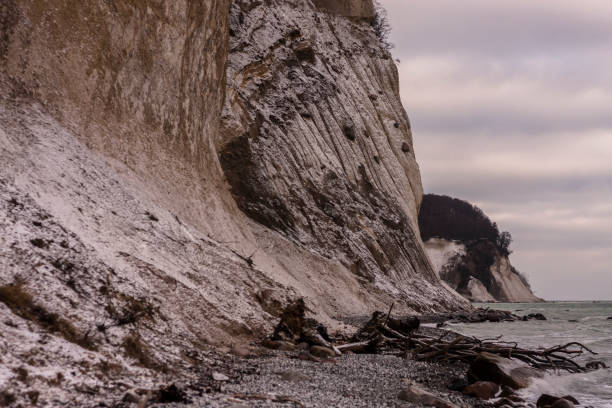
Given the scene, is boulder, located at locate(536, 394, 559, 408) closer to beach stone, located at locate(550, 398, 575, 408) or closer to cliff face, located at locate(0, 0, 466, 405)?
beach stone, located at locate(550, 398, 575, 408)

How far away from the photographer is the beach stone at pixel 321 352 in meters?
9.42

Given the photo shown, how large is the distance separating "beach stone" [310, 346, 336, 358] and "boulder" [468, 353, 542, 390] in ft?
7.86

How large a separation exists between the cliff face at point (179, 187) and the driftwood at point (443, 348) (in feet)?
6.56

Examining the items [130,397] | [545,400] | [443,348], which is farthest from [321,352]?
[130,397]

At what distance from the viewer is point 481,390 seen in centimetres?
808

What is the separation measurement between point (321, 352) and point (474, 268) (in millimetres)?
69689

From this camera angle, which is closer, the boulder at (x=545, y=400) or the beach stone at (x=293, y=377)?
the beach stone at (x=293, y=377)

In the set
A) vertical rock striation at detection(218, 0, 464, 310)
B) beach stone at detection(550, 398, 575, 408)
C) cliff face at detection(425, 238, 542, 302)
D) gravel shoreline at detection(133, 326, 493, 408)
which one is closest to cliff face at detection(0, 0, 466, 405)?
vertical rock striation at detection(218, 0, 464, 310)

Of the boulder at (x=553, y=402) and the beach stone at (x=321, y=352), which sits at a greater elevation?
the boulder at (x=553, y=402)

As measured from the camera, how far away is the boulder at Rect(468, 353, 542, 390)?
29.0ft

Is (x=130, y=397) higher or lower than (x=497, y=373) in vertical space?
lower

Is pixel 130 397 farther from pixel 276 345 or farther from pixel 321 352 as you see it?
pixel 321 352

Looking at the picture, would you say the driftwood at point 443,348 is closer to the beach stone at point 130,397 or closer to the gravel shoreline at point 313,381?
the gravel shoreline at point 313,381

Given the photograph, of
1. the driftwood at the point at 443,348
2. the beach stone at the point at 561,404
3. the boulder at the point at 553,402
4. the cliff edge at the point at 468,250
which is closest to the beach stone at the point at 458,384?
the boulder at the point at 553,402
